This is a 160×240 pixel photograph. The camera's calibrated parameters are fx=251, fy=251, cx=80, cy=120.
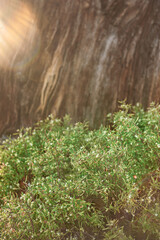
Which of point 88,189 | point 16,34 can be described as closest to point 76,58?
point 16,34

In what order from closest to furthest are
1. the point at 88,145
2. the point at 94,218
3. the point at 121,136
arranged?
the point at 94,218 → the point at 121,136 → the point at 88,145

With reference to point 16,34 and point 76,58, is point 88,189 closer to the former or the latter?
point 76,58

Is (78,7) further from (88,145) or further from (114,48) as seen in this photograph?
(88,145)

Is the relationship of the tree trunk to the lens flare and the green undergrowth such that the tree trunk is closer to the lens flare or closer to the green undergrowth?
the lens flare

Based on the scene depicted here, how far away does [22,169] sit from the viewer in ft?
12.0

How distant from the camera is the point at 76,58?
4.29 meters

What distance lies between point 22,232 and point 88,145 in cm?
148

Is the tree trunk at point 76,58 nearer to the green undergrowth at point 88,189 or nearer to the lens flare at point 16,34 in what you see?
the lens flare at point 16,34

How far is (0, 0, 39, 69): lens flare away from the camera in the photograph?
13.1ft

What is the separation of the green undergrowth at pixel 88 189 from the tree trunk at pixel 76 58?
33.8 inches

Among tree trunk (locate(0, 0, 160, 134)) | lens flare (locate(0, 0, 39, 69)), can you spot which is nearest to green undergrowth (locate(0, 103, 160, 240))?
tree trunk (locate(0, 0, 160, 134))

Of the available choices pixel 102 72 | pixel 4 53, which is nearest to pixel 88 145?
pixel 102 72

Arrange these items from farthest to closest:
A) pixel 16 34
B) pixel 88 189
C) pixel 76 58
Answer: pixel 76 58
pixel 16 34
pixel 88 189

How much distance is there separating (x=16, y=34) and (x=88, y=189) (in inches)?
109
